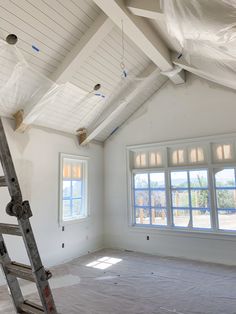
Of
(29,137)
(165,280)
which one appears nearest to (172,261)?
(165,280)

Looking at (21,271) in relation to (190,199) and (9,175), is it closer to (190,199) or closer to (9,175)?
(9,175)

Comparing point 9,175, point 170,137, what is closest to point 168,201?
point 170,137

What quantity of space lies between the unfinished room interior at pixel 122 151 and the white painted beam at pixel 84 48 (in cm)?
2

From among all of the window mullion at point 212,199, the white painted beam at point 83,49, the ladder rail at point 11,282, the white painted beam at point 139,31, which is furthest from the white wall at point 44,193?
the window mullion at point 212,199

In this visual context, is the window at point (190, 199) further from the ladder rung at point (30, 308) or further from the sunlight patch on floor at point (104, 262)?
the ladder rung at point (30, 308)

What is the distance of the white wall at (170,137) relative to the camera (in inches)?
177

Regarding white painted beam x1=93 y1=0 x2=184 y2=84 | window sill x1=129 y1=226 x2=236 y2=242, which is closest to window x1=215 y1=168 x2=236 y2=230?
window sill x1=129 y1=226 x2=236 y2=242

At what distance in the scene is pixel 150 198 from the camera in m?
5.33

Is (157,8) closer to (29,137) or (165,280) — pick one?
(29,137)

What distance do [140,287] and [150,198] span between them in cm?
220

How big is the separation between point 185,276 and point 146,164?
2475mm

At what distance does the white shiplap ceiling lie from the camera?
2.72 m

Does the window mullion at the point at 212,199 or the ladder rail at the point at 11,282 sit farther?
the window mullion at the point at 212,199

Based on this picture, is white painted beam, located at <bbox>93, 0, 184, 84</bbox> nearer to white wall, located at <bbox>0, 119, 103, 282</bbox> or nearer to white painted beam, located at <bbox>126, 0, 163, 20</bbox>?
white painted beam, located at <bbox>126, 0, 163, 20</bbox>
